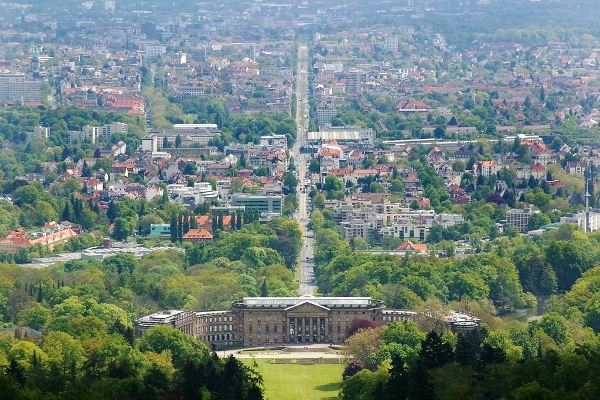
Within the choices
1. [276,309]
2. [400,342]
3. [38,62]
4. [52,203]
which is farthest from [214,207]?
[38,62]

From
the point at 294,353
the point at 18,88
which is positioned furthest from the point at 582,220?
the point at 18,88

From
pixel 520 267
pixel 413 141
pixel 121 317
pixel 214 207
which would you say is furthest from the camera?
pixel 413 141

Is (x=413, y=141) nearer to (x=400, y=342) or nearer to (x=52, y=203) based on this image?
(x=52, y=203)

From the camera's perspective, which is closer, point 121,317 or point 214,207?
A: point 121,317

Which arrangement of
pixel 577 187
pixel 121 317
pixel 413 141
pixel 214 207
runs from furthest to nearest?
pixel 413 141 < pixel 577 187 < pixel 214 207 < pixel 121 317
